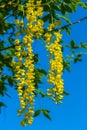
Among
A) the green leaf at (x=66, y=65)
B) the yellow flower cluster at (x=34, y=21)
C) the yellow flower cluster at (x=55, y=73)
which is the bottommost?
the green leaf at (x=66, y=65)

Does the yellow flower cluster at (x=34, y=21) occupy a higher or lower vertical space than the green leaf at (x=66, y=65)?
higher

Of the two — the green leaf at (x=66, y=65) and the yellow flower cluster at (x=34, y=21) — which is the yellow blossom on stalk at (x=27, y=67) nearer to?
the yellow flower cluster at (x=34, y=21)

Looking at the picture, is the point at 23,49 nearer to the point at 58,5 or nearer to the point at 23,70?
Answer: the point at 23,70

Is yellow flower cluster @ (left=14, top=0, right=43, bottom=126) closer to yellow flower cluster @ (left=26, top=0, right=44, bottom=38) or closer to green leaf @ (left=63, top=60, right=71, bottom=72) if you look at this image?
yellow flower cluster @ (left=26, top=0, right=44, bottom=38)

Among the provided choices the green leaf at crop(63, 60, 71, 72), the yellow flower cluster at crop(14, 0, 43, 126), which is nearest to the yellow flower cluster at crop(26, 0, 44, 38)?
the yellow flower cluster at crop(14, 0, 43, 126)

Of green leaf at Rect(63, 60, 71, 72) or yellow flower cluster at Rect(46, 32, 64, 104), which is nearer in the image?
yellow flower cluster at Rect(46, 32, 64, 104)

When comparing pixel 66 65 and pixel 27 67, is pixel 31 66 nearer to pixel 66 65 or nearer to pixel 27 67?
pixel 27 67

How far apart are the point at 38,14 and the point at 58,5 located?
9.10 feet

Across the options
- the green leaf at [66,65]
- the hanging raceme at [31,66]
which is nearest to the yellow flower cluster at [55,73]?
the hanging raceme at [31,66]

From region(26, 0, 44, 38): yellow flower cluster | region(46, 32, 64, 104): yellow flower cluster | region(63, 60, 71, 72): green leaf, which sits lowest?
region(63, 60, 71, 72): green leaf

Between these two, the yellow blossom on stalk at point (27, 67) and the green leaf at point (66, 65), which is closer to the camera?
the yellow blossom on stalk at point (27, 67)

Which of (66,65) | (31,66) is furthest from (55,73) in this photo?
(66,65)

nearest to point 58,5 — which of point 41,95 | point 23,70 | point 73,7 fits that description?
point 73,7

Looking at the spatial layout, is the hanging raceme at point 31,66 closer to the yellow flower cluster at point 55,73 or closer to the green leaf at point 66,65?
the yellow flower cluster at point 55,73
